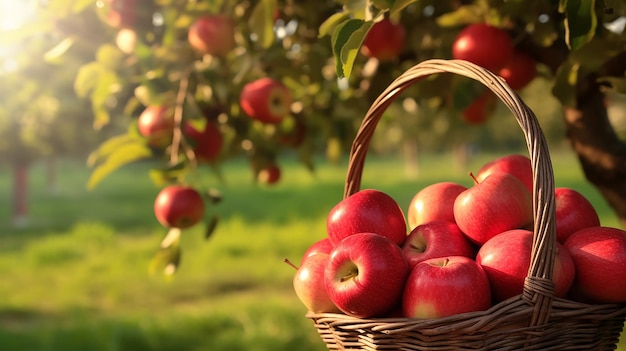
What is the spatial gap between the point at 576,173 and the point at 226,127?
1745 cm

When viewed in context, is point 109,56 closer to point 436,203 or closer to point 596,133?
point 436,203

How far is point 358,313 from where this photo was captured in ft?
4.33

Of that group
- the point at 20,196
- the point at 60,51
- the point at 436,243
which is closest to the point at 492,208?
the point at 436,243

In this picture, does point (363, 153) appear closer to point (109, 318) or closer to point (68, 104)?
point (68, 104)

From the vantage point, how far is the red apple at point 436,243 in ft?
4.59

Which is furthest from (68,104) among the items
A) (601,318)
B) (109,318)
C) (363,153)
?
(601,318)

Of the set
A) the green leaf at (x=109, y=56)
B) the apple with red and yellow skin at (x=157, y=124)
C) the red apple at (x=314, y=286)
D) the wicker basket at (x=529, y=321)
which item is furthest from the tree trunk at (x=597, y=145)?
the green leaf at (x=109, y=56)

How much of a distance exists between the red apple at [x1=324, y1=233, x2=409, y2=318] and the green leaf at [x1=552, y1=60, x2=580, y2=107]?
0.81 m

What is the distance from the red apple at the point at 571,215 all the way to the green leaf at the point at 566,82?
0.49 m

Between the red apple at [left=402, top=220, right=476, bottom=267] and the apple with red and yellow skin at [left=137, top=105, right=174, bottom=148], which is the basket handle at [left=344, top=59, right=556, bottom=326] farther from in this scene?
the apple with red and yellow skin at [left=137, top=105, right=174, bottom=148]

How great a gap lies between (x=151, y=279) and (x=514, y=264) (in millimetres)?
6179

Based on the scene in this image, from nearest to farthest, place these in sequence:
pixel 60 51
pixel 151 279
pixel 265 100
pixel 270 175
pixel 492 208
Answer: pixel 492 208, pixel 265 100, pixel 60 51, pixel 270 175, pixel 151 279

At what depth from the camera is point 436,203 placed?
1.58 metres

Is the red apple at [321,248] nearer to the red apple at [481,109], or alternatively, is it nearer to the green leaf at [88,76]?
the red apple at [481,109]
